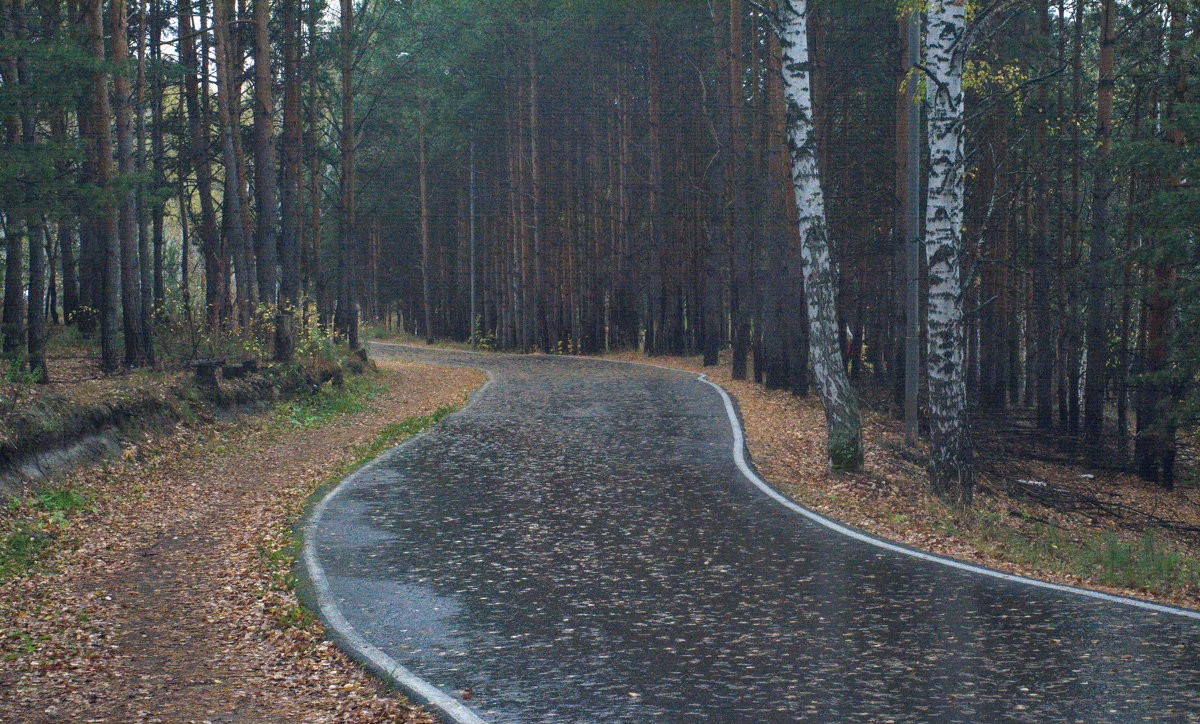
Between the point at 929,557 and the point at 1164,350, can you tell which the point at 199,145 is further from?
the point at 929,557

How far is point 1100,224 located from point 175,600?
63.3 ft

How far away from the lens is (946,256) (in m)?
13.5

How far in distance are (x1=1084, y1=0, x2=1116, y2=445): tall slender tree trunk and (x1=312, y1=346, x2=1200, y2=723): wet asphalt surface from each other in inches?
459

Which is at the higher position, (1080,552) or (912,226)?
(912,226)

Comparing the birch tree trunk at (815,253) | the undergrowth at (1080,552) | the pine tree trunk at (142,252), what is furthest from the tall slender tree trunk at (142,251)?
the undergrowth at (1080,552)

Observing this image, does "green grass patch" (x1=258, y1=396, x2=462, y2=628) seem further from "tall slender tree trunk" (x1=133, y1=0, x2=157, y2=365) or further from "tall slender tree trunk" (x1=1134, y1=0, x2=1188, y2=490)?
"tall slender tree trunk" (x1=1134, y1=0, x2=1188, y2=490)

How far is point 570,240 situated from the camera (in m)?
45.3

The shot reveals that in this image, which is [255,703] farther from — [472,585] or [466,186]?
[466,186]

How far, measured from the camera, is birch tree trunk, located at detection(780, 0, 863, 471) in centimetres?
1505

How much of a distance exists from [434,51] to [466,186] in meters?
11.5

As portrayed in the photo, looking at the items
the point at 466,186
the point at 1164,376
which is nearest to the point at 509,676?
the point at 1164,376

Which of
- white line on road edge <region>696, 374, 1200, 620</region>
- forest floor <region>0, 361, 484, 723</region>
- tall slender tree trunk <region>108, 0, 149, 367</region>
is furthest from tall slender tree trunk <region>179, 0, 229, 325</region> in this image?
white line on road edge <region>696, 374, 1200, 620</region>

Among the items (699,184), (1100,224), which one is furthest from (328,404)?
(699,184)

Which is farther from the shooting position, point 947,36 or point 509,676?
point 947,36
